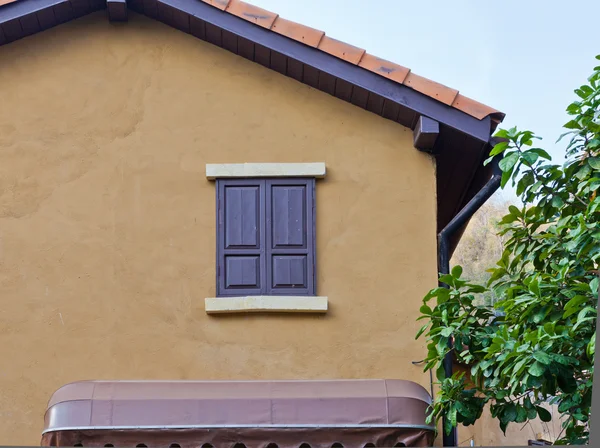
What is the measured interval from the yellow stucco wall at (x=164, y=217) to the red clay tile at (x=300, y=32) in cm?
59

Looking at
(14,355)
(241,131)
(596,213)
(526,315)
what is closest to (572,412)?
(526,315)

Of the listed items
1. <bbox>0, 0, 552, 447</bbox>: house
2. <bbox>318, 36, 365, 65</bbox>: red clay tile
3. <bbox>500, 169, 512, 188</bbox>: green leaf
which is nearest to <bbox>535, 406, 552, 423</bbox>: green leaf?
<bbox>0, 0, 552, 447</bbox>: house

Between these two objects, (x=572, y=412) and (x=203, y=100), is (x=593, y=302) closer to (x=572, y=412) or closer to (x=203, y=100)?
(x=572, y=412)

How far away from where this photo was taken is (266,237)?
9.19 m

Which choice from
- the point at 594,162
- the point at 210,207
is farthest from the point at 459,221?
the point at 210,207

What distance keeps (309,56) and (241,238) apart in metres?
1.91

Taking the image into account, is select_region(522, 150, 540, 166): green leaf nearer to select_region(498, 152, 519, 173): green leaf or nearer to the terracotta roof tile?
select_region(498, 152, 519, 173): green leaf

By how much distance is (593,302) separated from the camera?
700 cm

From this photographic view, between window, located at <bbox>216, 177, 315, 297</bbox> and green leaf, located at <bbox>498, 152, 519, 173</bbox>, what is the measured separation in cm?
243

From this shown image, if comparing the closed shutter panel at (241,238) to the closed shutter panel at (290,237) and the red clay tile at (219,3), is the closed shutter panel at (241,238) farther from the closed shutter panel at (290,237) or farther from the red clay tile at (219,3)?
the red clay tile at (219,3)

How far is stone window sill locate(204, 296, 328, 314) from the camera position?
29.3ft

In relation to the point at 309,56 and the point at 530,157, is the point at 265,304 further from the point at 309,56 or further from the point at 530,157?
the point at 530,157

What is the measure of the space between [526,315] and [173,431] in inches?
124

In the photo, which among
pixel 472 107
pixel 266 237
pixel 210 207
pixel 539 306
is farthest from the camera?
pixel 210 207
